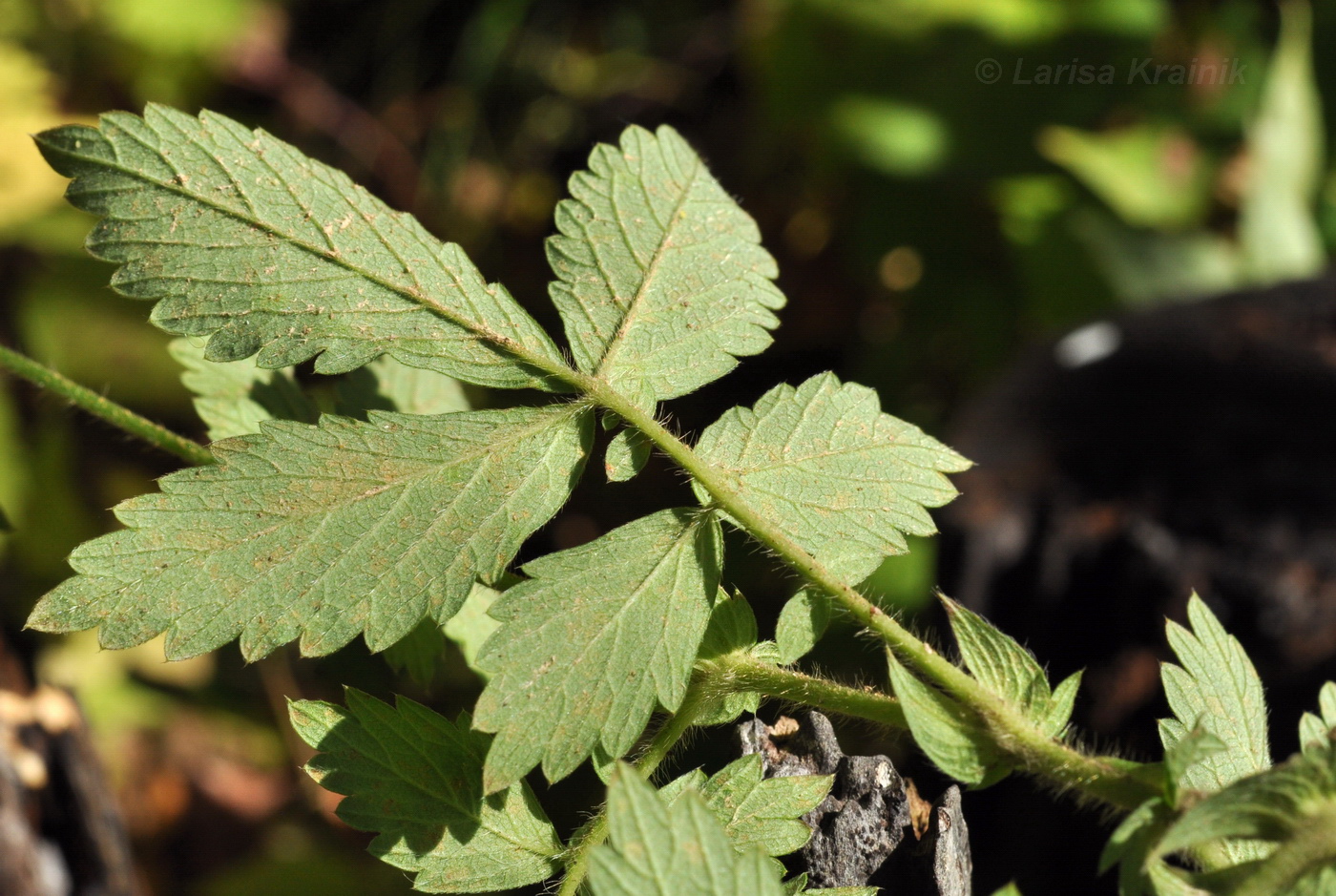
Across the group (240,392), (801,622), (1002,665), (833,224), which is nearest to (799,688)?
→ (801,622)

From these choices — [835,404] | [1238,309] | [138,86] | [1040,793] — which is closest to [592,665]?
[835,404]

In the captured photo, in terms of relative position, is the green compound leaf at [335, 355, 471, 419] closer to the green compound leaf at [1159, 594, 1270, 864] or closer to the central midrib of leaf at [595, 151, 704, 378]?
the central midrib of leaf at [595, 151, 704, 378]

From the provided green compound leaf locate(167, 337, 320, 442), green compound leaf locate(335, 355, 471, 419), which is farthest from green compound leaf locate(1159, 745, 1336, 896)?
green compound leaf locate(167, 337, 320, 442)

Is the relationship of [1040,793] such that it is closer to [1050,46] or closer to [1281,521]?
[1281,521]

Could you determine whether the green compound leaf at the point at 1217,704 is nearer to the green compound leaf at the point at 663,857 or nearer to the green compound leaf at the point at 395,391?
the green compound leaf at the point at 663,857

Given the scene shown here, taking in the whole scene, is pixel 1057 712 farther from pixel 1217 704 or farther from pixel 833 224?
Result: pixel 833 224

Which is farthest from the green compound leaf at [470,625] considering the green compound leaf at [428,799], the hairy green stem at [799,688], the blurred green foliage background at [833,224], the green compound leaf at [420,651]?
the blurred green foliage background at [833,224]
